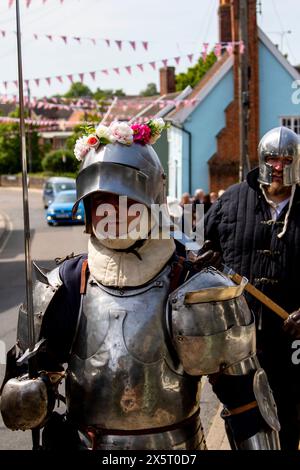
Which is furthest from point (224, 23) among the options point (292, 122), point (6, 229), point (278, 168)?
point (278, 168)

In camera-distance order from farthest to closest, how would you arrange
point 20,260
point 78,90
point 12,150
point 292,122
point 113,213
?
point 78,90 < point 12,150 < point 292,122 < point 20,260 < point 113,213

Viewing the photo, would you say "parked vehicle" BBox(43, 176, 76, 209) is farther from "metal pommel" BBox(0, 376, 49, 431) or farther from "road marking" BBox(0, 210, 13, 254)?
"metal pommel" BBox(0, 376, 49, 431)

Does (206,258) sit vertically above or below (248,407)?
above

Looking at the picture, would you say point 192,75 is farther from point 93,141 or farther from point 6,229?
point 93,141

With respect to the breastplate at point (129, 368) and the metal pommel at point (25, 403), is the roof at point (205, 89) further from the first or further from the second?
the metal pommel at point (25, 403)

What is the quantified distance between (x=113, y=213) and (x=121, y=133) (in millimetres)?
302

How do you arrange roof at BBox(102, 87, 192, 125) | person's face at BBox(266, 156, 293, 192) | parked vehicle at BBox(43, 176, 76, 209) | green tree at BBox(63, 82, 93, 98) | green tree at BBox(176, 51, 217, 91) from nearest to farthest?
person's face at BBox(266, 156, 293, 192) < roof at BBox(102, 87, 192, 125) < parked vehicle at BBox(43, 176, 76, 209) < green tree at BBox(176, 51, 217, 91) < green tree at BBox(63, 82, 93, 98)

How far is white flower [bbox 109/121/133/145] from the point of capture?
290 centimetres

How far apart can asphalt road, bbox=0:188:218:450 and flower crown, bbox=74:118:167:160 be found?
96 centimetres

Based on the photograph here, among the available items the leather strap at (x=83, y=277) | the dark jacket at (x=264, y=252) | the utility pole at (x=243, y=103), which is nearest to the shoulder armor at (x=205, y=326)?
the leather strap at (x=83, y=277)

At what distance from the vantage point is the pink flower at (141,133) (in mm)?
2965

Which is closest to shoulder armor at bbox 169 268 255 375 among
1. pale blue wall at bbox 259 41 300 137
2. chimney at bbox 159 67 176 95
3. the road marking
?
the road marking

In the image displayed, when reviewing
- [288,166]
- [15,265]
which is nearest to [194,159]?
[15,265]

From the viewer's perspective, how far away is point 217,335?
8.85ft
